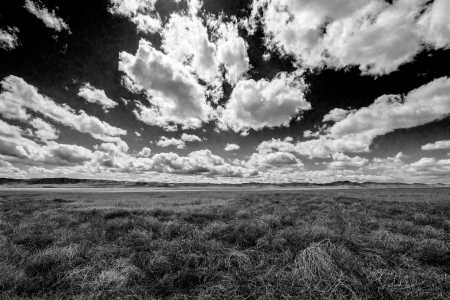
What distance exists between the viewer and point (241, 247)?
787 centimetres

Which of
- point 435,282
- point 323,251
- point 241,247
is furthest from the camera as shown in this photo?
point 241,247

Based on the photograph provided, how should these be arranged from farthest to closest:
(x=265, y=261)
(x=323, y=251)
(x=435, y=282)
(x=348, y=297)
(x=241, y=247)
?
(x=241, y=247)
(x=265, y=261)
(x=323, y=251)
(x=435, y=282)
(x=348, y=297)

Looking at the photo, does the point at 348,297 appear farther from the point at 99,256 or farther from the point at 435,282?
the point at 99,256

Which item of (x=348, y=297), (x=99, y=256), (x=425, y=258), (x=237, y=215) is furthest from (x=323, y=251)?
(x=237, y=215)

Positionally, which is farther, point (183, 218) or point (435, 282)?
point (183, 218)

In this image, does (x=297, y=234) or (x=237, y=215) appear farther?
(x=237, y=215)

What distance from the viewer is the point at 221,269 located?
6051mm

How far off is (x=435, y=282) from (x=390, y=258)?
1.49 m

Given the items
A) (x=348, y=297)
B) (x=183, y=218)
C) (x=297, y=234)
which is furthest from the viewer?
(x=183, y=218)

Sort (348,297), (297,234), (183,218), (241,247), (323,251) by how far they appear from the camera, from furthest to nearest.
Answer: (183,218), (297,234), (241,247), (323,251), (348,297)

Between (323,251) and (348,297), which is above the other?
(323,251)

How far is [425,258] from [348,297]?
14.3ft

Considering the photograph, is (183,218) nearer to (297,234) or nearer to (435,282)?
(297,234)

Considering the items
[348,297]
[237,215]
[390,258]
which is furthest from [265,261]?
[237,215]
